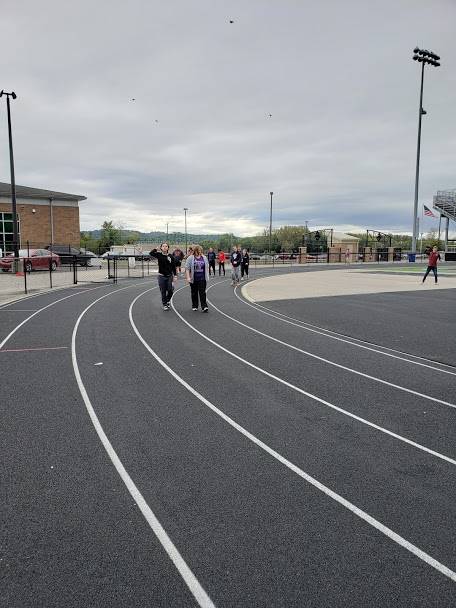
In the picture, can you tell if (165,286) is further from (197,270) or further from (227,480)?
(227,480)

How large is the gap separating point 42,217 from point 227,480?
5067 centimetres

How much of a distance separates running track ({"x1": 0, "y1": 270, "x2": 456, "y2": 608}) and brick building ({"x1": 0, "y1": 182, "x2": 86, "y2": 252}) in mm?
44612

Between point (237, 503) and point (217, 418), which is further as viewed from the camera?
point (217, 418)

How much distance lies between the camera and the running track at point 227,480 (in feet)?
8.58

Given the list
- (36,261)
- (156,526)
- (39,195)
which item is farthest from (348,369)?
(39,195)

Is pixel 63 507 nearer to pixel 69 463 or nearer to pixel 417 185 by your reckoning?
pixel 69 463

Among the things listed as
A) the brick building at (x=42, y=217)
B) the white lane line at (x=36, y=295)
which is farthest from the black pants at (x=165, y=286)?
the brick building at (x=42, y=217)

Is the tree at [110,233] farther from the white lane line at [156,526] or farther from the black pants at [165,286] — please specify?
the white lane line at [156,526]

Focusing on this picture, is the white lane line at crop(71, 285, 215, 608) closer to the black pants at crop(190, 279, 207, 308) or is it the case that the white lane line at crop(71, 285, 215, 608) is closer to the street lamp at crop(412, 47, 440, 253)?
the black pants at crop(190, 279, 207, 308)

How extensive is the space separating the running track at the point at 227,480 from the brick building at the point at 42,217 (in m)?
44.6

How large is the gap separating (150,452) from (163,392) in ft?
5.73

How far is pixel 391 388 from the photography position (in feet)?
20.2

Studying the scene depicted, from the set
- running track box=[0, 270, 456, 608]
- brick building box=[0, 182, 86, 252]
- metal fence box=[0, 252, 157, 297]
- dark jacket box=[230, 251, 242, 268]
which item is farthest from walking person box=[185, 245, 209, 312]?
brick building box=[0, 182, 86, 252]

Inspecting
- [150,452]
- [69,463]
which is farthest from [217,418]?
[69,463]
